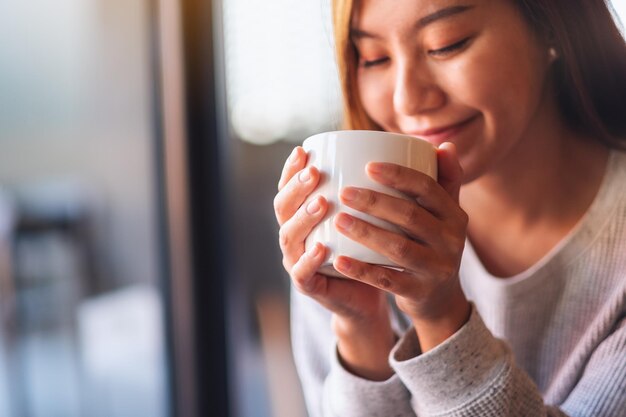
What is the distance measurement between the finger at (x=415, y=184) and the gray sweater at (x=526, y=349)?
13 cm

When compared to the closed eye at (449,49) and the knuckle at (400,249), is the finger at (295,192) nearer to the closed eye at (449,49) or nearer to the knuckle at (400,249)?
the knuckle at (400,249)

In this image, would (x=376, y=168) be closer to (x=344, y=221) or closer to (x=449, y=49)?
(x=344, y=221)

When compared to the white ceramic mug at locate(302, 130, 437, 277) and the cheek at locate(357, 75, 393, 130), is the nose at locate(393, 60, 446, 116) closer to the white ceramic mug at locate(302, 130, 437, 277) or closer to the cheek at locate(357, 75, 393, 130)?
the cheek at locate(357, 75, 393, 130)

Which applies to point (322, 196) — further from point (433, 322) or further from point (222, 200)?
point (222, 200)

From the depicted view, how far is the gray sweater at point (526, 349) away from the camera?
55 centimetres

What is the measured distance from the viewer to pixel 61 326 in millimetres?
1000

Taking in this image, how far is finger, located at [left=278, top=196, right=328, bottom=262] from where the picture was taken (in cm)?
48

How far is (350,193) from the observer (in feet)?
1.53

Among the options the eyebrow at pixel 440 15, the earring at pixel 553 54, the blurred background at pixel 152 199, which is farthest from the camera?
the blurred background at pixel 152 199

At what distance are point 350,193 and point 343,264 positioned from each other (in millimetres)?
58

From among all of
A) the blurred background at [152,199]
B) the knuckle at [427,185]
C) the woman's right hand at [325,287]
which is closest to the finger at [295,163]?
the woman's right hand at [325,287]

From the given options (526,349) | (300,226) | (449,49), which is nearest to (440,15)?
(449,49)

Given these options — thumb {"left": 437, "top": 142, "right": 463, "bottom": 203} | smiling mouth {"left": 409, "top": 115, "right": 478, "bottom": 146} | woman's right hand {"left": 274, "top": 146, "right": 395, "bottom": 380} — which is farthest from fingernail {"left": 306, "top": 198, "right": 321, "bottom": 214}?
smiling mouth {"left": 409, "top": 115, "right": 478, "bottom": 146}

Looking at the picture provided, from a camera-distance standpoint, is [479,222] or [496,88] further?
[479,222]
